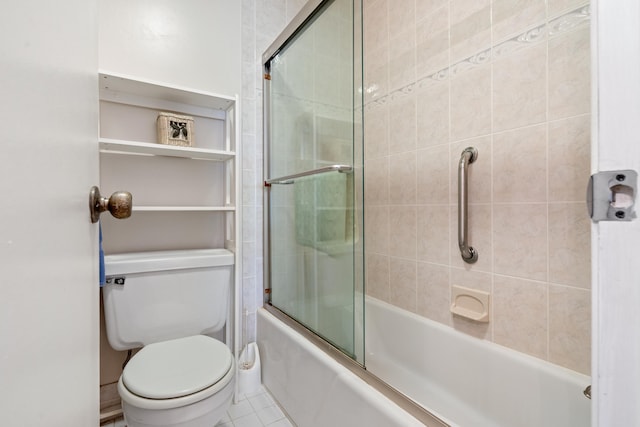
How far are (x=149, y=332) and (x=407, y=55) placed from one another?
1770 millimetres

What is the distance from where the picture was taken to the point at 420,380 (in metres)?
1.37

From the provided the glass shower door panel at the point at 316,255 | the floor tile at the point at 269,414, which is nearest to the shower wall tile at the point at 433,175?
the glass shower door panel at the point at 316,255

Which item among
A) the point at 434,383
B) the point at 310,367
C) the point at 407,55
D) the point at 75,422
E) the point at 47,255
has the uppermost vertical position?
the point at 407,55

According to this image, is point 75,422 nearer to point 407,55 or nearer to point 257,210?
point 257,210

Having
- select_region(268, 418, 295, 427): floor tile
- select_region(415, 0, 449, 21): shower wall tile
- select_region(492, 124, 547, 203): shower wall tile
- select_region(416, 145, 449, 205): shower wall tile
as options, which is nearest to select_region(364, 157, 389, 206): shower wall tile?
select_region(416, 145, 449, 205): shower wall tile

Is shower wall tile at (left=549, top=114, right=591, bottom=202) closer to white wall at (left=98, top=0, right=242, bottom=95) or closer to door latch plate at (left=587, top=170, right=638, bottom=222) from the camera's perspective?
door latch plate at (left=587, top=170, right=638, bottom=222)

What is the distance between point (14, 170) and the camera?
0.69 ft

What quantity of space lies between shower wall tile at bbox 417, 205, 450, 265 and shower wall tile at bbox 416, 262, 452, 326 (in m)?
0.04

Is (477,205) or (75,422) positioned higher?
(477,205)

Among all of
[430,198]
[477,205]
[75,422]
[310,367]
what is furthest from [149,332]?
[477,205]

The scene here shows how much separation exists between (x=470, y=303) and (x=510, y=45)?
100cm

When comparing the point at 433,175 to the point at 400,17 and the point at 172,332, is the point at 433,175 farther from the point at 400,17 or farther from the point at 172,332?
the point at 172,332

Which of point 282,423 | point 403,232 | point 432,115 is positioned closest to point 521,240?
point 403,232

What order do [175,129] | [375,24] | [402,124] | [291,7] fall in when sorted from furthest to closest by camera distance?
[291,7], [375,24], [402,124], [175,129]
